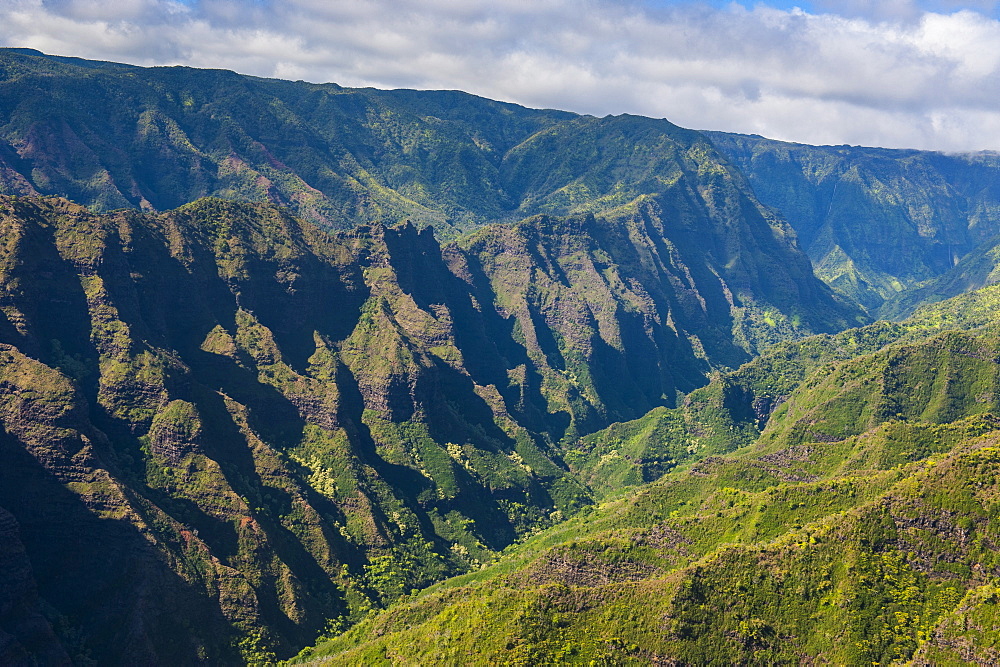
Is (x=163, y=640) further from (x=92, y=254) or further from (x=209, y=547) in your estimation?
(x=92, y=254)

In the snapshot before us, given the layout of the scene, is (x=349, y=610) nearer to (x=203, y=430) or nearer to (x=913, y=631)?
(x=203, y=430)

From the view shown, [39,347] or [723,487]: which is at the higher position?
[39,347]

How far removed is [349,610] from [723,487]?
88.4 meters

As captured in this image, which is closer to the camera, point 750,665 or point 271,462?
point 750,665

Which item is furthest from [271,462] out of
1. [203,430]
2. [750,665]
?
[750,665]

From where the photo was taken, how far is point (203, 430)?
609 ft

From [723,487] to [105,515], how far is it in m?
125

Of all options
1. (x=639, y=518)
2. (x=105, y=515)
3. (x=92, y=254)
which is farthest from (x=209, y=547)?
(x=639, y=518)

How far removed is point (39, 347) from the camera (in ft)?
586

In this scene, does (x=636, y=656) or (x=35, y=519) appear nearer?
(x=636, y=656)

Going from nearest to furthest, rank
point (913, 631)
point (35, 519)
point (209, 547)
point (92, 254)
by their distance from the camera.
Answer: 1. point (913, 631)
2. point (35, 519)
3. point (209, 547)
4. point (92, 254)

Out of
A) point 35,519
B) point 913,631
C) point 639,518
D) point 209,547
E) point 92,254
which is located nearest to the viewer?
point 913,631

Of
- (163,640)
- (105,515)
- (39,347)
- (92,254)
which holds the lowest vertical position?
(163,640)

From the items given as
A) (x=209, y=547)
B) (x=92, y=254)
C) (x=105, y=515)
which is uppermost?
(x=92, y=254)
